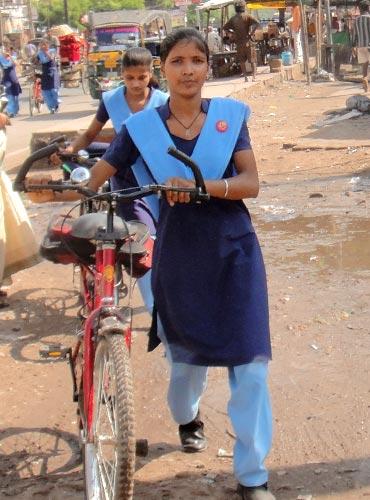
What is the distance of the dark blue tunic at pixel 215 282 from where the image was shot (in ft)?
10.9

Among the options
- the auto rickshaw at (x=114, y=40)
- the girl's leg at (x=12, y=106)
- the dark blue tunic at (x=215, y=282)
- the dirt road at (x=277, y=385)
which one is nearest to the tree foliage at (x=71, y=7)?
the auto rickshaw at (x=114, y=40)

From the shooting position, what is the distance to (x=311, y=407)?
4336 millimetres

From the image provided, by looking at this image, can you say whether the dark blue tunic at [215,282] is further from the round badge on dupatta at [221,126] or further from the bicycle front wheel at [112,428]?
the bicycle front wheel at [112,428]

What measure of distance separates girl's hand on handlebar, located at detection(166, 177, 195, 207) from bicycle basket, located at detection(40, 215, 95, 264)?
1.90 ft

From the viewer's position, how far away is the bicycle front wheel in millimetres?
2816

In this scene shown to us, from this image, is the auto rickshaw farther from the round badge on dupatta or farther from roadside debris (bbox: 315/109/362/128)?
the round badge on dupatta

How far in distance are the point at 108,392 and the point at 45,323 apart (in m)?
2.92

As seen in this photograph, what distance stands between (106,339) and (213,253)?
530 mm

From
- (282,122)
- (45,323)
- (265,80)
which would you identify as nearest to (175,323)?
(45,323)

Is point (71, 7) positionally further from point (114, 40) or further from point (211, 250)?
point (211, 250)

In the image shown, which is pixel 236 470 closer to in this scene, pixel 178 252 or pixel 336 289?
pixel 178 252

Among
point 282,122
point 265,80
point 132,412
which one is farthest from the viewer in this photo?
point 265,80

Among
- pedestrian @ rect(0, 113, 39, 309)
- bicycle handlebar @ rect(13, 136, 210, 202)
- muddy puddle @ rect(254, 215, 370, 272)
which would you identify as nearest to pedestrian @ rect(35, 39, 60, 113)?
muddy puddle @ rect(254, 215, 370, 272)

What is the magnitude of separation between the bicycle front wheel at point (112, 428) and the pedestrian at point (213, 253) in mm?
397
